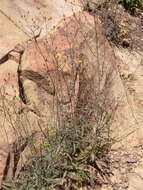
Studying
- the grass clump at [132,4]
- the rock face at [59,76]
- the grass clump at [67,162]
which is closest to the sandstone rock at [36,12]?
the rock face at [59,76]

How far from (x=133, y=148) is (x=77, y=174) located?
78 centimetres

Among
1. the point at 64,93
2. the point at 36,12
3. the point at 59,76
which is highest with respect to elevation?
the point at 36,12

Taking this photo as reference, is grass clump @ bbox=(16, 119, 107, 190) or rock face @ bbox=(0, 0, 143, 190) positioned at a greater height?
rock face @ bbox=(0, 0, 143, 190)

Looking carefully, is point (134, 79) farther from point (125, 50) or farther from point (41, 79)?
point (41, 79)

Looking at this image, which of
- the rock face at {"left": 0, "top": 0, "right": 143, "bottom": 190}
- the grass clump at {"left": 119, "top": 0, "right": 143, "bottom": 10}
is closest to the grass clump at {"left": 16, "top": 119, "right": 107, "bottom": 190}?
the rock face at {"left": 0, "top": 0, "right": 143, "bottom": 190}

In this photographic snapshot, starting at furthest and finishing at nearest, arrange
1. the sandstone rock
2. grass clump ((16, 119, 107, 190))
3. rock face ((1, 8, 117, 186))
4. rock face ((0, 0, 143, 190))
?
the sandstone rock < rock face ((1, 8, 117, 186)) < rock face ((0, 0, 143, 190)) < grass clump ((16, 119, 107, 190))

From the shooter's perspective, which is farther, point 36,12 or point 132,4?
point 132,4

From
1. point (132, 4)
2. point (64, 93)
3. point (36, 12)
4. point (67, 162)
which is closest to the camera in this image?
point (67, 162)

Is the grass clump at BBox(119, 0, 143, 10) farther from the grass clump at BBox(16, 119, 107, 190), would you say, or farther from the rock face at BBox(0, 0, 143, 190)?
the grass clump at BBox(16, 119, 107, 190)

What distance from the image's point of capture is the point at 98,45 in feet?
16.5

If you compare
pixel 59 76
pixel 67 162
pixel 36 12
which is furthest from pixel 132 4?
pixel 67 162

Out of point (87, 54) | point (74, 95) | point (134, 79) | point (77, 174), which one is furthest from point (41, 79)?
point (134, 79)

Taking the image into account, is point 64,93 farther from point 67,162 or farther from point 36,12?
point 36,12

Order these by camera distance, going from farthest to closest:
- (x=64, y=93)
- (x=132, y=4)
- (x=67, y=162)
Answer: (x=132, y=4)
(x=64, y=93)
(x=67, y=162)
